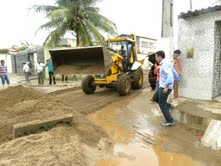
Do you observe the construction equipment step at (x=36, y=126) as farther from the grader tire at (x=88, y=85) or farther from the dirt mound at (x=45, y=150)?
the grader tire at (x=88, y=85)

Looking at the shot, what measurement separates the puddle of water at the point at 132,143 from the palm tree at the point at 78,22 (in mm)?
10746

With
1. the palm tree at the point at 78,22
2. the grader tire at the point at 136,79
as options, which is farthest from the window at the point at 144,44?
the grader tire at the point at 136,79

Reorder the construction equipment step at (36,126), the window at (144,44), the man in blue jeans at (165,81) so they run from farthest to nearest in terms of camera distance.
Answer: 1. the window at (144,44)
2. the man in blue jeans at (165,81)
3. the construction equipment step at (36,126)

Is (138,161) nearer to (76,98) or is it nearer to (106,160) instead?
(106,160)

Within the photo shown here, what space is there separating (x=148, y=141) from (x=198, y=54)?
10.5ft

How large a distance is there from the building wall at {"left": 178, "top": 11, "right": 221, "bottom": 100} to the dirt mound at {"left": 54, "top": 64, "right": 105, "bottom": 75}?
2.94 metres

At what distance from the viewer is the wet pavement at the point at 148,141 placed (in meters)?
4.25

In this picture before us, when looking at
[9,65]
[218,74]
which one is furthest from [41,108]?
[9,65]

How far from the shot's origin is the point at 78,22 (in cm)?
1730

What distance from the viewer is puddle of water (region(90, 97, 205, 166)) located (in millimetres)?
4199

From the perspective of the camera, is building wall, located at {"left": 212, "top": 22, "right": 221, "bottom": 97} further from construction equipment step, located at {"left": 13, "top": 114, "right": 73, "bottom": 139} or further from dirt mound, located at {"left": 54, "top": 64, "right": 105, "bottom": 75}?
construction equipment step, located at {"left": 13, "top": 114, "right": 73, "bottom": 139}

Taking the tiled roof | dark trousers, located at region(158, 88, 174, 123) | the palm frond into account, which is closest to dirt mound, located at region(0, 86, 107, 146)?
dark trousers, located at region(158, 88, 174, 123)

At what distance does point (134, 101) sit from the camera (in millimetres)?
9102

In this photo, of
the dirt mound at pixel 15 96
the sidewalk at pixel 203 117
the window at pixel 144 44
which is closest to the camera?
the sidewalk at pixel 203 117
